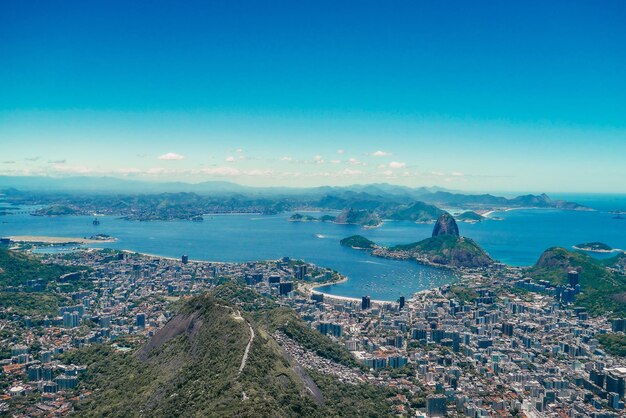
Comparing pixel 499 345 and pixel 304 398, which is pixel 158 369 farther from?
pixel 499 345

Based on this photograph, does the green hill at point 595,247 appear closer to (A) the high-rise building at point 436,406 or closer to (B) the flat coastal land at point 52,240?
(A) the high-rise building at point 436,406

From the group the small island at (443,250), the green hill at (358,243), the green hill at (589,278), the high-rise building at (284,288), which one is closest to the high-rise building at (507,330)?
the green hill at (589,278)

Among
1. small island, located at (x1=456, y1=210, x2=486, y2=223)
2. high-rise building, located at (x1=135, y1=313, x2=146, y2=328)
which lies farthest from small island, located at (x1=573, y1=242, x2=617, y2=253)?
high-rise building, located at (x1=135, y1=313, x2=146, y2=328)

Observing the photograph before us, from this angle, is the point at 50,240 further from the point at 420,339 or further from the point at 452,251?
the point at 420,339

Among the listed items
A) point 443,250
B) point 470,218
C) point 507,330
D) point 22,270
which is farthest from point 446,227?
point 470,218

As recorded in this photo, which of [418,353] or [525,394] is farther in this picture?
[418,353]

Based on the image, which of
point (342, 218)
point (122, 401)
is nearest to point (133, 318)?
point (122, 401)
